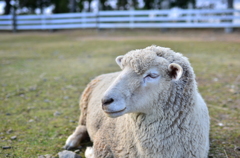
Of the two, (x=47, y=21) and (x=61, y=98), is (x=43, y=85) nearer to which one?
(x=61, y=98)

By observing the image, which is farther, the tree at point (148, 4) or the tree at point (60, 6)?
the tree at point (60, 6)

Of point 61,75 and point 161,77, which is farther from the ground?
point 161,77

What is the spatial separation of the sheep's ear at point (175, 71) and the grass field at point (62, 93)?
4.24 feet

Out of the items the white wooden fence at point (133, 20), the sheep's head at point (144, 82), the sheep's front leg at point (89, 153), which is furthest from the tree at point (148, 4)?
the sheep's head at point (144, 82)

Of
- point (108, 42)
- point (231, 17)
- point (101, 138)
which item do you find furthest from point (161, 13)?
point (101, 138)

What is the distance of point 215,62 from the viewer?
930cm

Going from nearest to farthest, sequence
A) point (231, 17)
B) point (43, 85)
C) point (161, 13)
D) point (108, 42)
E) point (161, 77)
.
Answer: point (161, 77) < point (43, 85) < point (108, 42) < point (231, 17) < point (161, 13)

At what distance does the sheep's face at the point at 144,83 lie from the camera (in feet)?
8.36

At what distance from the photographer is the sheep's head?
2.55 metres

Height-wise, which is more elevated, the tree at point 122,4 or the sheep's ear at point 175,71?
the tree at point 122,4

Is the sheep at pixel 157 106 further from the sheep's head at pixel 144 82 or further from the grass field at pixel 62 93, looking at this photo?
the grass field at pixel 62 93

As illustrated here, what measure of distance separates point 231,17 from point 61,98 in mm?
14628

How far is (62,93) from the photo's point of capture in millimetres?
6191

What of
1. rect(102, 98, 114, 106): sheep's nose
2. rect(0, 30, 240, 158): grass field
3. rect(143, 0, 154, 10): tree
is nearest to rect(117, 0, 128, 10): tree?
rect(143, 0, 154, 10): tree
